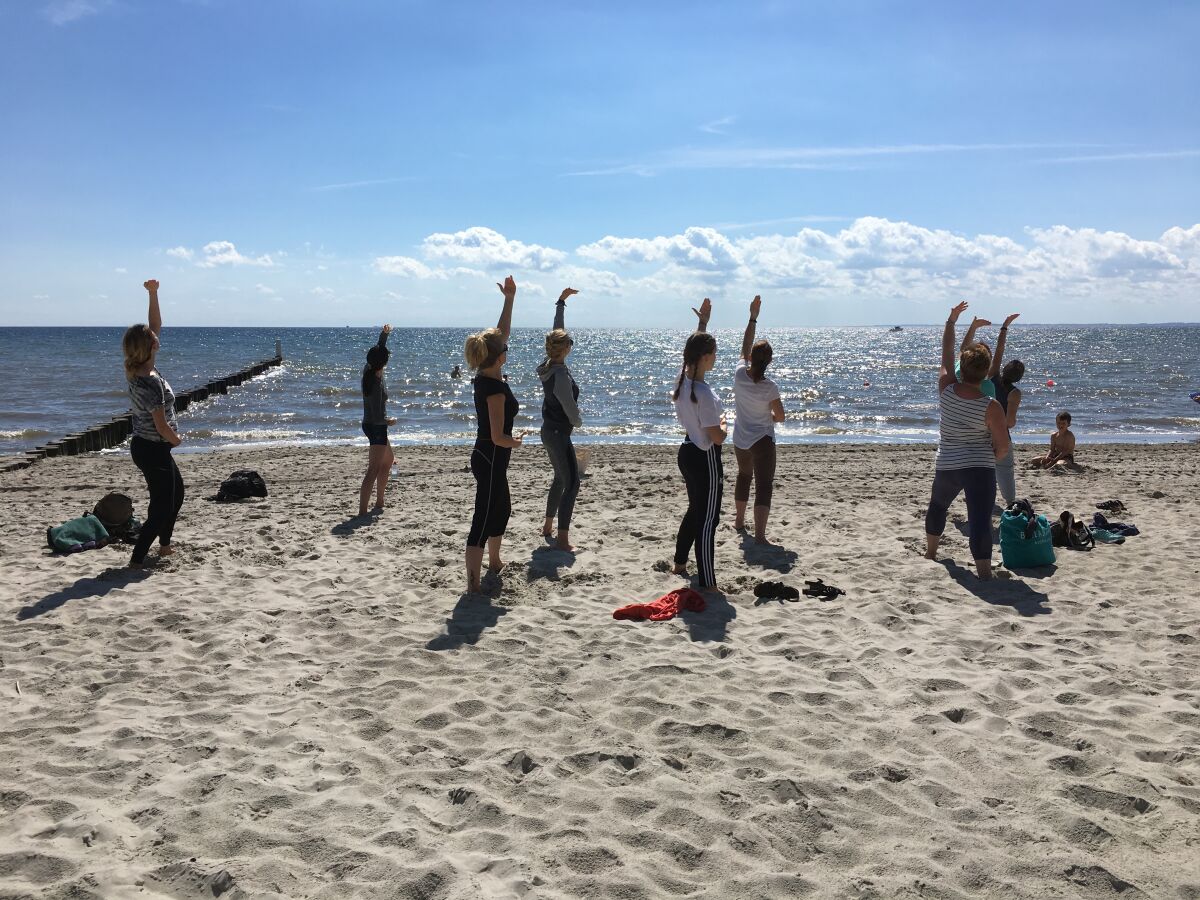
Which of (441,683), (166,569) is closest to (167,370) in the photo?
(166,569)

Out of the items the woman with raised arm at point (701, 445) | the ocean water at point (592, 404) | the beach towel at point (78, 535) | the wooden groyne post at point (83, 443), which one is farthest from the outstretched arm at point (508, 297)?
the ocean water at point (592, 404)

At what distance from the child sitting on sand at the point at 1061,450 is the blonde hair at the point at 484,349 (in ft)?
34.5

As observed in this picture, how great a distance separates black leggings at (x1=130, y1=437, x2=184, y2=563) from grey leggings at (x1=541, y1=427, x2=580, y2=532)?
2.99 meters

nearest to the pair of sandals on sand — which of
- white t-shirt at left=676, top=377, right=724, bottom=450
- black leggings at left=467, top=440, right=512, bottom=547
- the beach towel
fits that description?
white t-shirt at left=676, top=377, right=724, bottom=450

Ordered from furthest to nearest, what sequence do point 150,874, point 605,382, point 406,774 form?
point 605,382 → point 406,774 → point 150,874

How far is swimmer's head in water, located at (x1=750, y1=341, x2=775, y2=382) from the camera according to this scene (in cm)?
724

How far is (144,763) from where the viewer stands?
12.2 feet

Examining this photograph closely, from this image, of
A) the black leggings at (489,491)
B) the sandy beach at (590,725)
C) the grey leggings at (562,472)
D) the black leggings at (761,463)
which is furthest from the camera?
the black leggings at (761,463)

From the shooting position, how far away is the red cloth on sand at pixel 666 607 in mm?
5676

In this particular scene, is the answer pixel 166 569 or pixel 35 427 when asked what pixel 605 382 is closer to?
pixel 35 427

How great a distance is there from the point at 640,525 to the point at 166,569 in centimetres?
438

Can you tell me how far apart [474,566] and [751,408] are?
2933 mm

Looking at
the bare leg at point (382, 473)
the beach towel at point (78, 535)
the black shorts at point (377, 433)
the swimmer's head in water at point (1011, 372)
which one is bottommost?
the beach towel at point (78, 535)

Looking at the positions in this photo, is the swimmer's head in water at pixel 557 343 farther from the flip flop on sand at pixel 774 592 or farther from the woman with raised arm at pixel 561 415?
the flip flop on sand at pixel 774 592
